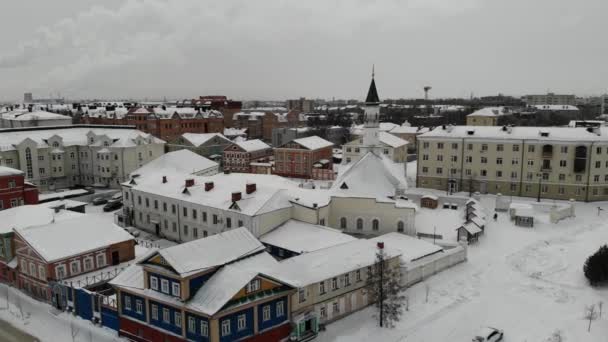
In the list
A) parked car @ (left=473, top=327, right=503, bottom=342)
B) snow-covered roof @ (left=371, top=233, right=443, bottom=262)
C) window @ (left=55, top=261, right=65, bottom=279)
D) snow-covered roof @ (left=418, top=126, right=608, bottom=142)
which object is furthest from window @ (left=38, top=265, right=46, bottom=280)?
snow-covered roof @ (left=418, top=126, right=608, bottom=142)

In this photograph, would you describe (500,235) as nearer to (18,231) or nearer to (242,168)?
(18,231)

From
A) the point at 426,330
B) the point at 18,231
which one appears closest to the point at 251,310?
the point at 426,330

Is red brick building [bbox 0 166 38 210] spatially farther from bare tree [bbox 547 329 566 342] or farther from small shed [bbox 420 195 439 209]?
bare tree [bbox 547 329 566 342]

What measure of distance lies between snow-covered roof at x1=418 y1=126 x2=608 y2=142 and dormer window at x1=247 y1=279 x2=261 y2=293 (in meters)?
40.5

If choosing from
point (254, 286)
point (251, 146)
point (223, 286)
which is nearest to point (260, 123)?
point (251, 146)

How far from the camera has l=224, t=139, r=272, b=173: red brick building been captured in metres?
77.4

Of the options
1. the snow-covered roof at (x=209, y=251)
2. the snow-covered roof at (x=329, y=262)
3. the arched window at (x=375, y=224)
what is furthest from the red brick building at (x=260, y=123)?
the snow-covered roof at (x=209, y=251)

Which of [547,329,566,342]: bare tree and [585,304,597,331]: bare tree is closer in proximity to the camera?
[547,329,566,342]: bare tree

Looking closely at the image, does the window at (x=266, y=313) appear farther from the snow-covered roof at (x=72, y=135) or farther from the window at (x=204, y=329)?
the snow-covered roof at (x=72, y=135)

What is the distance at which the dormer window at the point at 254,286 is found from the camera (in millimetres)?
24150

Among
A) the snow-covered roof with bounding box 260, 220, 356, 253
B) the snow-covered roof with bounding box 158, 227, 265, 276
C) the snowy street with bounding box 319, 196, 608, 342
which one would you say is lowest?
the snowy street with bounding box 319, 196, 608, 342

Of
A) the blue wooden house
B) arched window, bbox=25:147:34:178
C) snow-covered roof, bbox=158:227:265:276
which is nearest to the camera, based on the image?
the blue wooden house

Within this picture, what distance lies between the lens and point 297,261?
29.3 meters

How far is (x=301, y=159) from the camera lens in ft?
237
